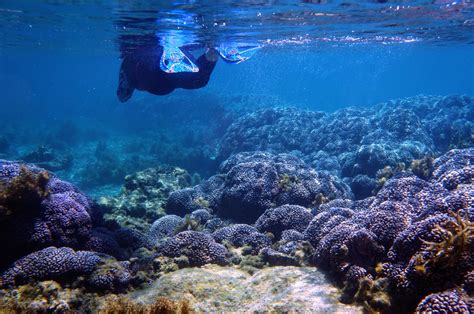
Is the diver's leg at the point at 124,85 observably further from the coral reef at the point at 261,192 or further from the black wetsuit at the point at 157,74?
the coral reef at the point at 261,192

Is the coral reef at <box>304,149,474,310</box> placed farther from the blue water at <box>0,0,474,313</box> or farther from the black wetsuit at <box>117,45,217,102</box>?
the black wetsuit at <box>117,45,217,102</box>

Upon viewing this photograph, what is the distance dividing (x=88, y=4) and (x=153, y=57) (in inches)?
274

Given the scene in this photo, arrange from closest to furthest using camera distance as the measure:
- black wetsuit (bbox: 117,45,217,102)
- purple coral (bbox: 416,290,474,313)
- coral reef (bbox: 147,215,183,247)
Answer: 1. purple coral (bbox: 416,290,474,313)
2. coral reef (bbox: 147,215,183,247)
3. black wetsuit (bbox: 117,45,217,102)

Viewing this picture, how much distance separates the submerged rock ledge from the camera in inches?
170

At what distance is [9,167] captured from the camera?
732 centimetres

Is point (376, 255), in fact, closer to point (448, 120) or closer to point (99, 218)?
point (99, 218)

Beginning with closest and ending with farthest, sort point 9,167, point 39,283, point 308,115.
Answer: point 39,283, point 9,167, point 308,115

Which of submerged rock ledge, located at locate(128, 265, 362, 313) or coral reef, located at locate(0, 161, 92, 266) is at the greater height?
coral reef, located at locate(0, 161, 92, 266)

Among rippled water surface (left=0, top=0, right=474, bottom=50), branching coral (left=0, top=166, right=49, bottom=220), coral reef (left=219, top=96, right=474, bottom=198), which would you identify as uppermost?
rippled water surface (left=0, top=0, right=474, bottom=50)

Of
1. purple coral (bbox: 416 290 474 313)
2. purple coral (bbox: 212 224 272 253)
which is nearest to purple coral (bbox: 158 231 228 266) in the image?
purple coral (bbox: 212 224 272 253)

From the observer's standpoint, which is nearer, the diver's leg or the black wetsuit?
the black wetsuit

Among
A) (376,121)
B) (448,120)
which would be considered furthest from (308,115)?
(448,120)

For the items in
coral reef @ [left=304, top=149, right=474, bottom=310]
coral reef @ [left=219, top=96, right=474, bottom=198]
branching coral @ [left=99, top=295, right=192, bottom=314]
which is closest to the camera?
coral reef @ [left=304, top=149, right=474, bottom=310]

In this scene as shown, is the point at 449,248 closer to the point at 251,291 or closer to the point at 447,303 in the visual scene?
the point at 447,303
